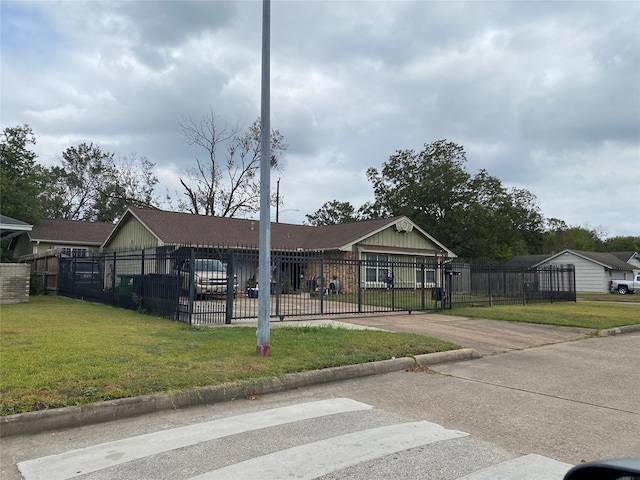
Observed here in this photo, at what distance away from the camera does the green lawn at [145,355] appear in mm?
5773

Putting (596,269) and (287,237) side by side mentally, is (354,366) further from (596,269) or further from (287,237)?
(596,269)

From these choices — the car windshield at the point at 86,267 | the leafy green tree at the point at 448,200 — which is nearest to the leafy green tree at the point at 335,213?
the leafy green tree at the point at 448,200

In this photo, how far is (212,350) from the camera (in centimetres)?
840

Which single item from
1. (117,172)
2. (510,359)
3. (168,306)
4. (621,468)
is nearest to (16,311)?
(168,306)

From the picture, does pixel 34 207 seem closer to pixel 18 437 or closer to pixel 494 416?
pixel 18 437

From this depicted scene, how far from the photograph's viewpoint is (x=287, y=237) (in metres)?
32.8

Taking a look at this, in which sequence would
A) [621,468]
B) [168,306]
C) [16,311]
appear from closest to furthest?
[621,468] < [168,306] < [16,311]

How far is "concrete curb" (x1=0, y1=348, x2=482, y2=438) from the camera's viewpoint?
4.98 meters

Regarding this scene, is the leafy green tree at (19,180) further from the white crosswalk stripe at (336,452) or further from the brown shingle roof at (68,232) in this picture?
the white crosswalk stripe at (336,452)

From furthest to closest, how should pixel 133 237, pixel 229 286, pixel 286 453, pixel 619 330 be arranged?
pixel 133 237
pixel 619 330
pixel 229 286
pixel 286 453

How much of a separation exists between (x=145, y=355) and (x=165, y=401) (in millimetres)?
2107

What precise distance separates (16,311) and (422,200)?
38.5 m

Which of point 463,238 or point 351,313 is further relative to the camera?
point 463,238

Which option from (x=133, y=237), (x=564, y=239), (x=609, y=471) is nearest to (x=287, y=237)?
(x=133, y=237)
